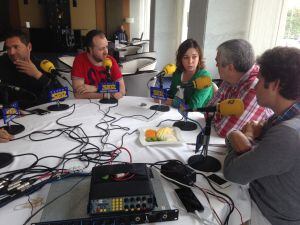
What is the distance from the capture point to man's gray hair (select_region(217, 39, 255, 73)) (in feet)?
5.35

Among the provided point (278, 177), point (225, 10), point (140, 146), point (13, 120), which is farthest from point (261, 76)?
point (225, 10)

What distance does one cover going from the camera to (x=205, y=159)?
4.20 ft

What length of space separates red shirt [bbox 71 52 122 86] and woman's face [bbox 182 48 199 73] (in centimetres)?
67

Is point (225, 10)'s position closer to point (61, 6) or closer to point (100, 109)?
point (100, 109)

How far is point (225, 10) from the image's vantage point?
3.69 m

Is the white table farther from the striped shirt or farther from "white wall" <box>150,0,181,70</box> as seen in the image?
"white wall" <box>150,0,181,70</box>

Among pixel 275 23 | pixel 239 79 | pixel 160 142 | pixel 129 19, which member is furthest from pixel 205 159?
pixel 129 19

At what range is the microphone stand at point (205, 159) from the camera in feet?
4.01

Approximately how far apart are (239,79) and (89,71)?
1.41 m

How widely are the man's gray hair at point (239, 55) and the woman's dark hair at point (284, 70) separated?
59cm

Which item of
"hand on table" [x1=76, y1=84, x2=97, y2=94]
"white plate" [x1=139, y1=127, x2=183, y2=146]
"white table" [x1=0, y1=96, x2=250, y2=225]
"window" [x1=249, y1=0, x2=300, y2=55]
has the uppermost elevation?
"window" [x1=249, y1=0, x2=300, y2=55]

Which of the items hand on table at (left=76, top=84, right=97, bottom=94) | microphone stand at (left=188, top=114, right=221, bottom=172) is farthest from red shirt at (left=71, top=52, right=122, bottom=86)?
microphone stand at (left=188, top=114, right=221, bottom=172)

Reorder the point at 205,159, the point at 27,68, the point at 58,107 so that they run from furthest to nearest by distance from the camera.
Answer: the point at 27,68, the point at 58,107, the point at 205,159

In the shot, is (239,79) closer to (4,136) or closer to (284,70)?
(284,70)
